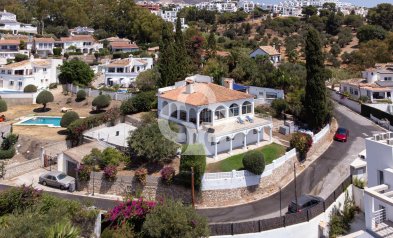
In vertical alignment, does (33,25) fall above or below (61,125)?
above

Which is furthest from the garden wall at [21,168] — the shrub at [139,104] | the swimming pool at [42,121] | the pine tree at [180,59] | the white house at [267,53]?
the white house at [267,53]

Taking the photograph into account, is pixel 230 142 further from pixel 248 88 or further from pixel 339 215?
pixel 248 88

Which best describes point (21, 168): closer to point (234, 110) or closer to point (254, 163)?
point (234, 110)

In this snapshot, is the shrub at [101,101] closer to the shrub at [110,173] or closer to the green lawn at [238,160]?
the shrub at [110,173]

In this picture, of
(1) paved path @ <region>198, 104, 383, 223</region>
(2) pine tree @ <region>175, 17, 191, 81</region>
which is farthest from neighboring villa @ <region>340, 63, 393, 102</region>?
(2) pine tree @ <region>175, 17, 191, 81</region>

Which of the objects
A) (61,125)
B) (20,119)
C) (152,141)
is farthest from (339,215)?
(20,119)

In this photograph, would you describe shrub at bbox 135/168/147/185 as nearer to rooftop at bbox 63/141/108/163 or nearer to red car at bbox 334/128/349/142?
rooftop at bbox 63/141/108/163
